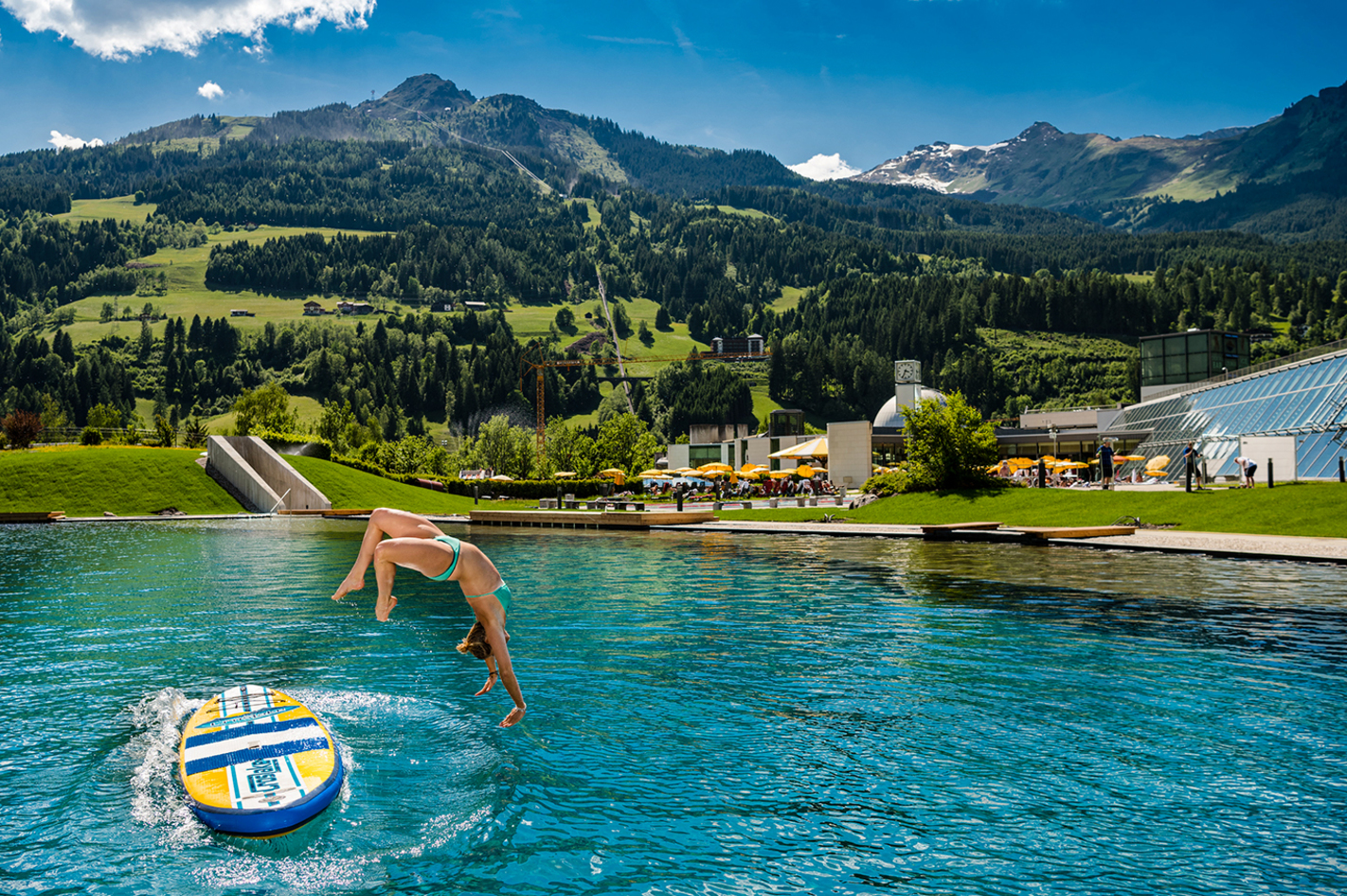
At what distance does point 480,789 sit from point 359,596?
16.6 meters

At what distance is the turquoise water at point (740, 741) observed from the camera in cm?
718

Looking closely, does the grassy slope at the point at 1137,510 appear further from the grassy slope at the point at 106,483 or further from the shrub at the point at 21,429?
the shrub at the point at 21,429

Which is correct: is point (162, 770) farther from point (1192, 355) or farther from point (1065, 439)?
point (1192, 355)

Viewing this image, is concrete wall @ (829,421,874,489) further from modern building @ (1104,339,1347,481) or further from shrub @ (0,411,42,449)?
shrub @ (0,411,42,449)

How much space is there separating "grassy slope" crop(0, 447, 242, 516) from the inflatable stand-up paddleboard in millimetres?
62354

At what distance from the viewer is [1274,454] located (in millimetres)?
41125

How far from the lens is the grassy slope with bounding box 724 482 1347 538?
2986cm

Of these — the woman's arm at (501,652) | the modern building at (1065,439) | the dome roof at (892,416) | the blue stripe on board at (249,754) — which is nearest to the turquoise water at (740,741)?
the blue stripe on board at (249,754)

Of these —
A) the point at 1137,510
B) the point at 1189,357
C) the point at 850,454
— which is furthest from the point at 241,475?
the point at 1189,357

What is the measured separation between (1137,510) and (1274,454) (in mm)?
10735

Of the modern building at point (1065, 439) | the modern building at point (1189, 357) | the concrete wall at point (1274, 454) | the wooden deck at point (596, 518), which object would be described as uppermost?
the modern building at point (1189, 357)

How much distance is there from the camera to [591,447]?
9662 cm

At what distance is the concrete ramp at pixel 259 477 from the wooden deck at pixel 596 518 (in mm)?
18162

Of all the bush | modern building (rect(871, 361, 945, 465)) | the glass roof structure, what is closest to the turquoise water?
the glass roof structure
